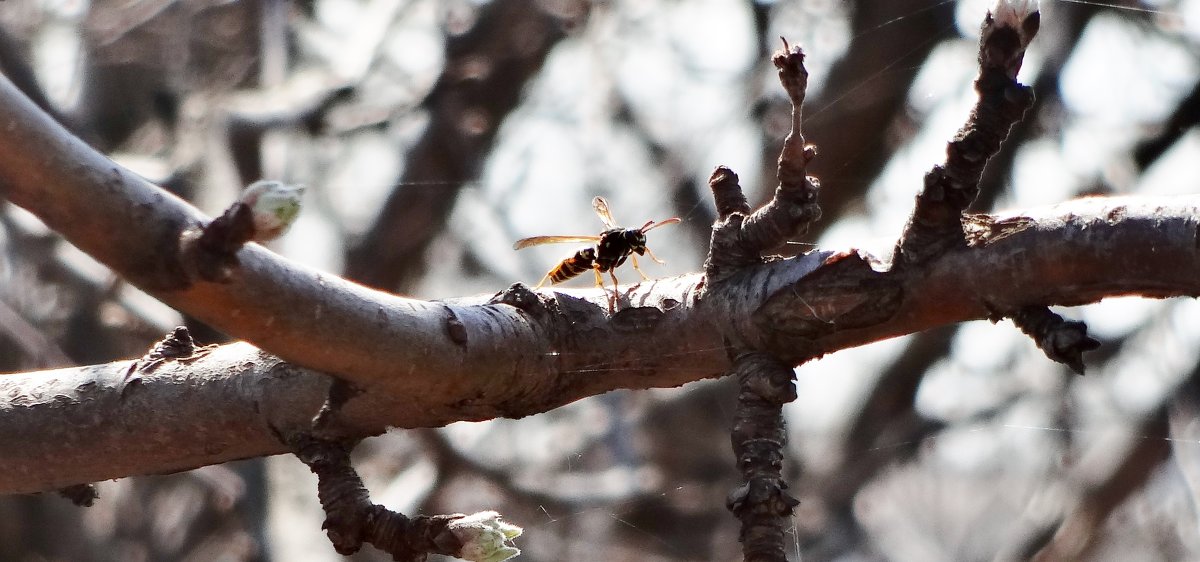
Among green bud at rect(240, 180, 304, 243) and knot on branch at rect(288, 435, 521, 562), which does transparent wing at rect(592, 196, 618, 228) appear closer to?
knot on branch at rect(288, 435, 521, 562)

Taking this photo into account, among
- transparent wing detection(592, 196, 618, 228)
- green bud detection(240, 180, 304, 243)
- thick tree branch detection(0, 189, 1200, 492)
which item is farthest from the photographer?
transparent wing detection(592, 196, 618, 228)

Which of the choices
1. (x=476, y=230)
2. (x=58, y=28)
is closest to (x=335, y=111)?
(x=476, y=230)

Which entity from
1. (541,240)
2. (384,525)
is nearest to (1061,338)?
(384,525)

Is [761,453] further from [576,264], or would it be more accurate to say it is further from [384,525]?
[576,264]

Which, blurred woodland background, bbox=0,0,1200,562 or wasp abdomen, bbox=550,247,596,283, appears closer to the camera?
wasp abdomen, bbox=550,247,596,283

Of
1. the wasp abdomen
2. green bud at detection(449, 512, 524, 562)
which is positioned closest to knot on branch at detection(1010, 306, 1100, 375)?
green bud at detection(449, 512, 524, 562)

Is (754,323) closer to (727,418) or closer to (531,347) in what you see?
(531,347)

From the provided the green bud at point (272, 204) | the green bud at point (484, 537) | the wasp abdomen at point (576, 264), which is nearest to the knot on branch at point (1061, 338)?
the green bud at point (484, 537)
